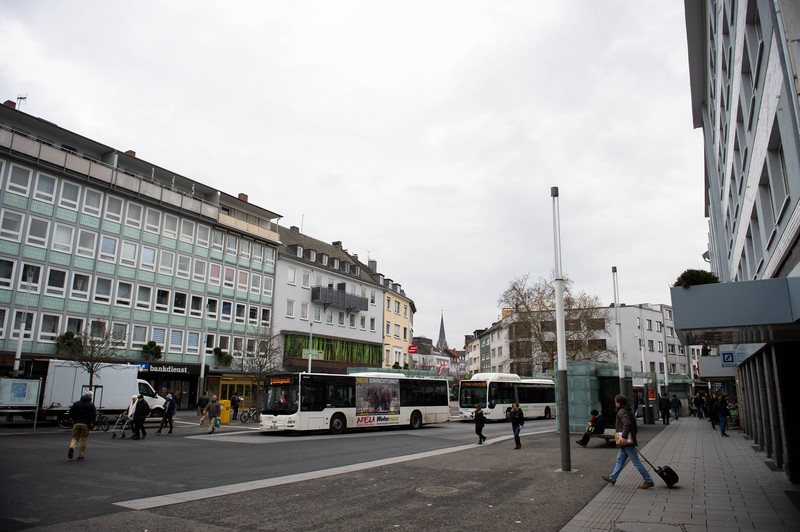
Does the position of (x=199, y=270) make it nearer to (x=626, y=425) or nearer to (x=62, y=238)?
(x=62, y=238)

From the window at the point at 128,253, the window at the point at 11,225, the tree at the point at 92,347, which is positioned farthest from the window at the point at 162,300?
the window at the point at 11,225

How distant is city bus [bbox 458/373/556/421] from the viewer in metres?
37.7

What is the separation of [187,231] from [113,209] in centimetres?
620

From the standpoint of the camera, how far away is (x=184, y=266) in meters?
43.2

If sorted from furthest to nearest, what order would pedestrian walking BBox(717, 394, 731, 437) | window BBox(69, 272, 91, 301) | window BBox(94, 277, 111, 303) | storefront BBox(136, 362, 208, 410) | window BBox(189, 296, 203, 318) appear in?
1. window BBox(189, 296, 203, 318)
2. storefront BBox(136, 362, 208, 410)
3. window BBox(94, 277, 111, 303)
4. window BBox(69, 272, 91, 301)
5. pedestrian walking BBox(717, 394, 731, 437)

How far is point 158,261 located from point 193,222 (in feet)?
15.0

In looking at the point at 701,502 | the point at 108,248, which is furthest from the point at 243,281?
the point at 701,502

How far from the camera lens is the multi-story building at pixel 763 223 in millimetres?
7395

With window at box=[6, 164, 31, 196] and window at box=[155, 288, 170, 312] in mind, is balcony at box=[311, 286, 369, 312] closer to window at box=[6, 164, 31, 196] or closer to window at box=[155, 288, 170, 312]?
window at box=[155, 288, 170, 312]

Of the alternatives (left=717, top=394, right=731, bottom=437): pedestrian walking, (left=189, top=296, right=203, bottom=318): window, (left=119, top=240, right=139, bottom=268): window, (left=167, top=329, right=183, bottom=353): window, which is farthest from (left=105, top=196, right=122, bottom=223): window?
(left=717, top=394, right=731, bottom=437): pedestrian walking

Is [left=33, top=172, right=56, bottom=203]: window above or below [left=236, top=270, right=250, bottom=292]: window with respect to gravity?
above

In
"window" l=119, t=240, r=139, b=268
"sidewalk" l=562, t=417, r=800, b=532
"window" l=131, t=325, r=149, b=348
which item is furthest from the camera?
"window" l=131, t=325, r=149, b=348

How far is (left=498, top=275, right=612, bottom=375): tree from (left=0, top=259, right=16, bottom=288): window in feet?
130

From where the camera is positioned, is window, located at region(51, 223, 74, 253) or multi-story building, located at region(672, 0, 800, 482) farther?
window, located at region(51, 223, 74, 253)
